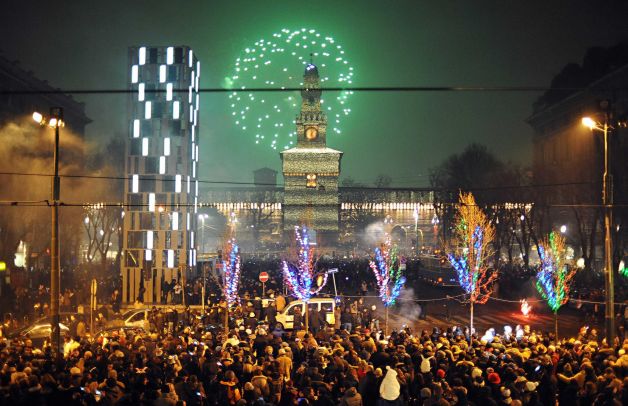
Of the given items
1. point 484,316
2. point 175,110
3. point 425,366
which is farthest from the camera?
point 175,110

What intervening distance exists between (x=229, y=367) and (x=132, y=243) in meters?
28.2

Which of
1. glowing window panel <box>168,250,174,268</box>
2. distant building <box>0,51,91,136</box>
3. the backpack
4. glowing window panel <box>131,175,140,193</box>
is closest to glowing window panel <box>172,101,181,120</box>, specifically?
glowing window panel <box>131,175,140,193</box>

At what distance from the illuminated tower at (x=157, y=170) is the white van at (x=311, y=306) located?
41.9ft

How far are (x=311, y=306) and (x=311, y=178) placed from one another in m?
81.2

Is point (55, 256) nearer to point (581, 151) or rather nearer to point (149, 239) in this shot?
point (149, 239)

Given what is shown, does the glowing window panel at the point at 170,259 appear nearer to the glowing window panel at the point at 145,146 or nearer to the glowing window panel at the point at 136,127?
Answer: the glowing window panel at the point at 145,146

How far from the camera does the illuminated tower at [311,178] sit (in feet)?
348

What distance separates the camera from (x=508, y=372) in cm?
1244

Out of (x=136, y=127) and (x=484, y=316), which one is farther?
(x=136, y=127)

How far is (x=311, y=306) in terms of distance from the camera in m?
26.7

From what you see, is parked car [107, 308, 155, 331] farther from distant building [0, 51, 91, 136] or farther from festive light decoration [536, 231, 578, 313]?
distant building [0, 51, 91, 136]

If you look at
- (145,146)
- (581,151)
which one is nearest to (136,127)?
(145,146)

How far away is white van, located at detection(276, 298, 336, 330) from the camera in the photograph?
2644 cm

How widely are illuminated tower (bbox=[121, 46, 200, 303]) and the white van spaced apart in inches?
503
